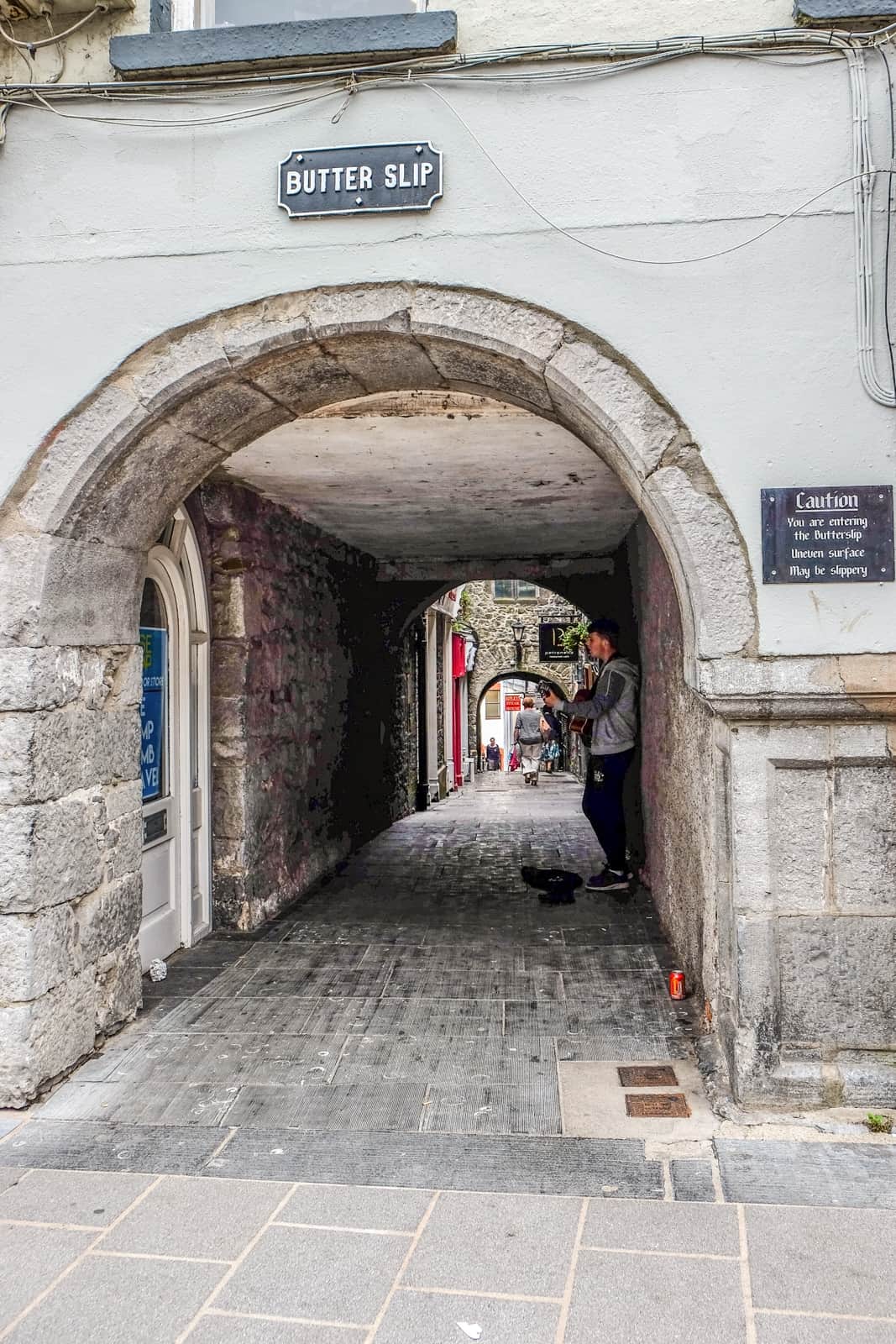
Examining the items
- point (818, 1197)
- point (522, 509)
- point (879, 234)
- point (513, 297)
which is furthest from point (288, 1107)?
point (522, 509)

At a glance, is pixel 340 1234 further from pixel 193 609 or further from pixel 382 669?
pixel 382 669

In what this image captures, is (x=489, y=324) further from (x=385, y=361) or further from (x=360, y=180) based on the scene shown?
(x=360, y=180)

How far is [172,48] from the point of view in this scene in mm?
3256

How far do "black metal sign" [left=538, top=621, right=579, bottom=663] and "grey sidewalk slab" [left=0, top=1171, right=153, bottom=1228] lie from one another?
16496 millimetres

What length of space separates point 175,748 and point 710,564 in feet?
9.79

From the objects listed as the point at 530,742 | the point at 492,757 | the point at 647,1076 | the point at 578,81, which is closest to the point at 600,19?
the point at 578,81

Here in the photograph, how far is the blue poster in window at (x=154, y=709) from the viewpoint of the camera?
464cm

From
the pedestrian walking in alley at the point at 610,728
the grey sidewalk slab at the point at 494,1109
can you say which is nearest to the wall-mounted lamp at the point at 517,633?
the pedestrian walking in alley at the point at 610,728

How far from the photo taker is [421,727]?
12.7 metres

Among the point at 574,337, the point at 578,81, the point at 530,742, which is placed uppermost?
the point at 578,81

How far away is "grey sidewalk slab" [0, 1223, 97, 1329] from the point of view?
2.19 meters

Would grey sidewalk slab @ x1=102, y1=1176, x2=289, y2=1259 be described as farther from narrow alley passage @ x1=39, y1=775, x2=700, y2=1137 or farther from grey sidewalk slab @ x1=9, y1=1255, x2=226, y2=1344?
narrow alley passage @ x1=39, y1=775, x2=700, y2=1137

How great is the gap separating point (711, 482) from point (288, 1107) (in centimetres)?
233

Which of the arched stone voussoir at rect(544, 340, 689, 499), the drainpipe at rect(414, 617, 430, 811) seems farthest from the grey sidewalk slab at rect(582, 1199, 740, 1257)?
the drainpipe at rect(414, 617, 430, 811)
